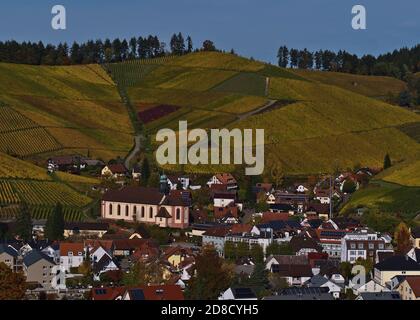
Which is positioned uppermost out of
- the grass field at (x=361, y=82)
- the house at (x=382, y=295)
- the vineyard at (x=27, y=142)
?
the grass field at (x=361, y=82)

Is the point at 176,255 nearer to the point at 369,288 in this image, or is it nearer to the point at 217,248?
the point at 217,248

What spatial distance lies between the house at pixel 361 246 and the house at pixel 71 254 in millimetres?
10228

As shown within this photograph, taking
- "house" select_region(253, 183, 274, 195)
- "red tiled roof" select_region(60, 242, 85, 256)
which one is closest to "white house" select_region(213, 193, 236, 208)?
"house" select_region(253, 183, 274, 195)

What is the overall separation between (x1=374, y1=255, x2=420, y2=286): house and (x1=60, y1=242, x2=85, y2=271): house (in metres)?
11.4

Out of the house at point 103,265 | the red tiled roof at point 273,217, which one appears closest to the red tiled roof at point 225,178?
the red tiled roof at point 273,217

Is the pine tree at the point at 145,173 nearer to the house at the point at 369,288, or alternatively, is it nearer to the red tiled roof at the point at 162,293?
the house at the point at 369,288

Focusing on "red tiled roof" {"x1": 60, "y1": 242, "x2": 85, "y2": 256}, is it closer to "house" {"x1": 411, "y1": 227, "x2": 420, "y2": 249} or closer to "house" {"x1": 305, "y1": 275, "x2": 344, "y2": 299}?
"house" {"x1": 305, "y1": 275, "x2": 344, "y2": 299}

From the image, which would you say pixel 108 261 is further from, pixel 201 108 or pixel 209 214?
pixel 201 108

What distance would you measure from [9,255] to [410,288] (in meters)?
15.5

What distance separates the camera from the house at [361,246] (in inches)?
1379

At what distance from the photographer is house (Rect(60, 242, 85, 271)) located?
34438mm

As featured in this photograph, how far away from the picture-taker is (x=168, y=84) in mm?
88500

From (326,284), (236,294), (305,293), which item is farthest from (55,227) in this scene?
(236,294)
